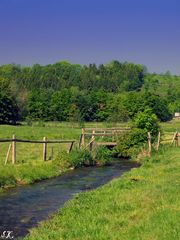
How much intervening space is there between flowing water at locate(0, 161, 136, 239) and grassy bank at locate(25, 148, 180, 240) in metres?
0.93

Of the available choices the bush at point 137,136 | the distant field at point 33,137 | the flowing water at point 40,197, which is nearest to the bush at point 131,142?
the bush at point 137,136

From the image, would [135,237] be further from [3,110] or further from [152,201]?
[3,110]

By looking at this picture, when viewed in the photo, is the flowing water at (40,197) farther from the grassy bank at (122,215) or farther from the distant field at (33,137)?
the distant field at (33,137)

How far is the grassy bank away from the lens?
38.7 feet

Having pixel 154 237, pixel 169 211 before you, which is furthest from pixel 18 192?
pixel 154 237

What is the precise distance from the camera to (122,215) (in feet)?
46.2

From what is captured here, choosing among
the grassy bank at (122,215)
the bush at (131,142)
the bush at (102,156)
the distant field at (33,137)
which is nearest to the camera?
the grassy bank at (122,215)

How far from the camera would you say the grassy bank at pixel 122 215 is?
38.7 ft

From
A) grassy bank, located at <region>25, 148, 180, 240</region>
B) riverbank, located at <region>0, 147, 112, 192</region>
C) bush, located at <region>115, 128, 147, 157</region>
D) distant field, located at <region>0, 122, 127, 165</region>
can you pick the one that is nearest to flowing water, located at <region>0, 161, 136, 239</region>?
riverbank, located at <region>0, 147, 112, 192</region>

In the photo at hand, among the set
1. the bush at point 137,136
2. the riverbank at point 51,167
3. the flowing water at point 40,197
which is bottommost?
the flowing water at point 40,197

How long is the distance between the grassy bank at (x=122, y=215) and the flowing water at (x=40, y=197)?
0.93 metres

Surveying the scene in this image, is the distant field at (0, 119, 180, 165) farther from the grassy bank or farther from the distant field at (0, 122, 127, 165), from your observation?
the grassy bank

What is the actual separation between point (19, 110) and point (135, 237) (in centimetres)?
11022

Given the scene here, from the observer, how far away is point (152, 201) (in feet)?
50.4
